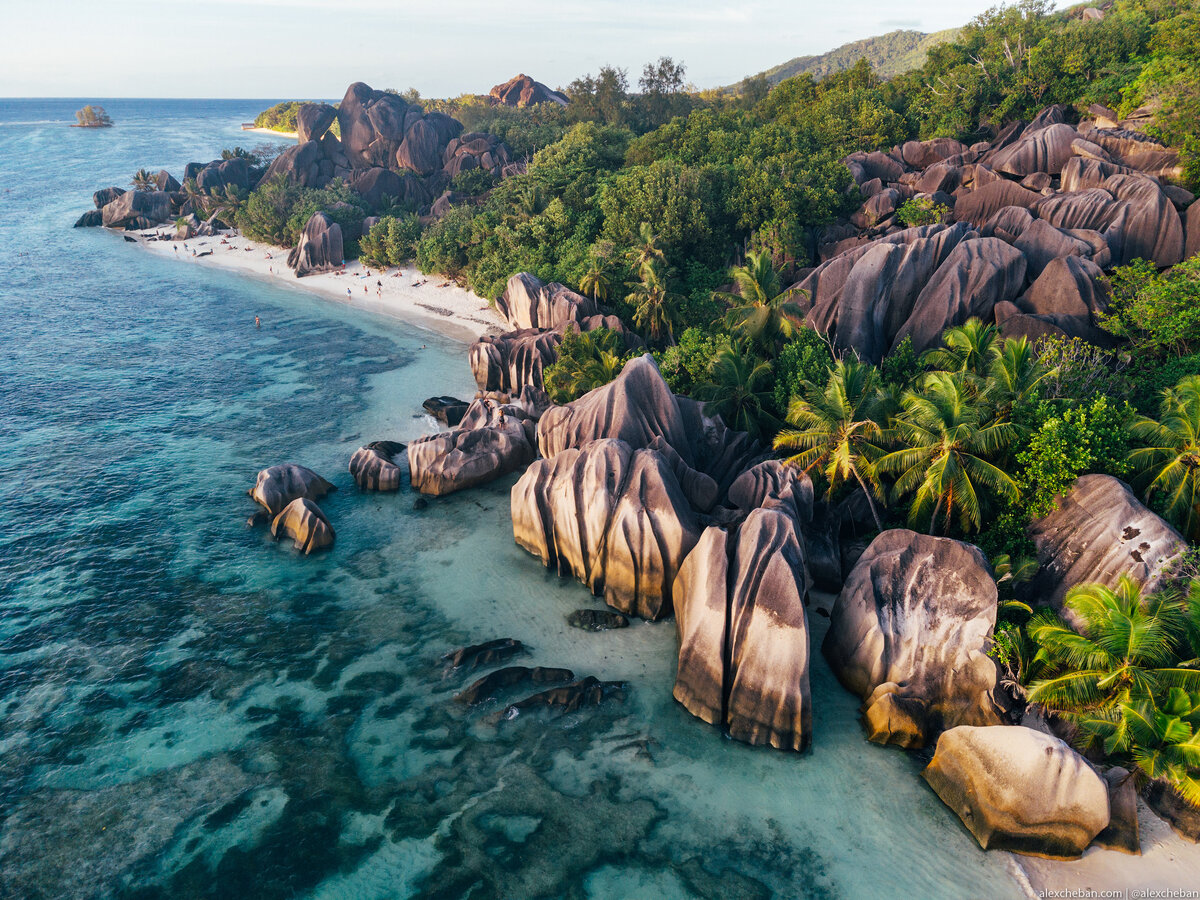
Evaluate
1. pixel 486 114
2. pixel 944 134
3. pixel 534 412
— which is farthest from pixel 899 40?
pixel 534 412

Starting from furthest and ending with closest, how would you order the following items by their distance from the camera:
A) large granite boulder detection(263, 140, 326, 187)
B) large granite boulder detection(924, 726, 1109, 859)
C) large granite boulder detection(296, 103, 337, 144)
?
large granite boulder detection(296, 103, 337, 144)
large granite boulder detection(263, 140, 326, 187)
large granite boulder detection(924, 726, 1109, 859)

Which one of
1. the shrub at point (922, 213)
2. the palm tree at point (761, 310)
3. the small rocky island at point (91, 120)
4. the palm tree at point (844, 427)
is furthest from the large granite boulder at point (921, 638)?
the small rocky island at point (91, 120)

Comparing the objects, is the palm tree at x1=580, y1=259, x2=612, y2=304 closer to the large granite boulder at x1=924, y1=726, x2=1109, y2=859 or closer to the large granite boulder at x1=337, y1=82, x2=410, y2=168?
the large granite boulder at x1=924, y1=726, x2=1109, y2=859

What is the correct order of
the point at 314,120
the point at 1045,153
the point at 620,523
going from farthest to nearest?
the point at 314,120 < the point at 1045,153 < the point at 620,523

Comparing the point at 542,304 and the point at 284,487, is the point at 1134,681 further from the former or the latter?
the point at 542,304

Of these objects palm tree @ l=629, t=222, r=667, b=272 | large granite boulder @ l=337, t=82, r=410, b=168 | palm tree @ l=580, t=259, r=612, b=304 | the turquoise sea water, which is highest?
large granite boulder @ l=337, t=82, r=410, b=168

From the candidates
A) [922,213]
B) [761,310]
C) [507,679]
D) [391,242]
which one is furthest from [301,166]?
[507,679]

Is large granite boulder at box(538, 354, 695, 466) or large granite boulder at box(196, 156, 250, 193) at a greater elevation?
large granite boulder at box(196, 156, 250, 193)

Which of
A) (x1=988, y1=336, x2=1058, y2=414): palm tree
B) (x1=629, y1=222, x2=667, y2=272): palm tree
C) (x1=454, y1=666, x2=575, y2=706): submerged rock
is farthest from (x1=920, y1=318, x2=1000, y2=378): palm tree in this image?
(x1=454, y1=666, x2=575, y2=706): submerged rock
